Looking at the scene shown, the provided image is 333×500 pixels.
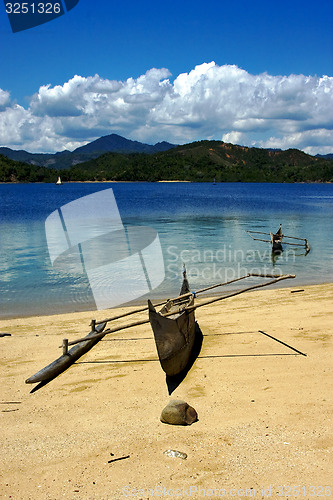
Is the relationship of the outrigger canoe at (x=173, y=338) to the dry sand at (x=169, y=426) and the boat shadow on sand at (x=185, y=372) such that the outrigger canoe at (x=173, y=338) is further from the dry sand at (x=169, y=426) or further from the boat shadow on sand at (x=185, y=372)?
the dry sand at (x=169, y=426)

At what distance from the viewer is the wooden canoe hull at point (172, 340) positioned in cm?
656

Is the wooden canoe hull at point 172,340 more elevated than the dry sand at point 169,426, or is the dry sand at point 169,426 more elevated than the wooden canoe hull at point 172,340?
the wooden canoe hull at point 172,340

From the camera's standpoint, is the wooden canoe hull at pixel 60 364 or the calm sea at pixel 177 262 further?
the calm sea at pixel 177 262

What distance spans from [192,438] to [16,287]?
462 inches

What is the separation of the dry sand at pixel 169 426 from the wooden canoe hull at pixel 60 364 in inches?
5.9

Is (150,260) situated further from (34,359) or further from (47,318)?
(34,359)

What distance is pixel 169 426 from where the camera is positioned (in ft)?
19.5

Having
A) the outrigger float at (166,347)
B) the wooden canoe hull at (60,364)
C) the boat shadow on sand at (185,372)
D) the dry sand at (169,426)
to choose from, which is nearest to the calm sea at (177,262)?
the wooden canoe hull at (60,364)

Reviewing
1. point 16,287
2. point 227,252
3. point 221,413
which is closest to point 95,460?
point 221,413

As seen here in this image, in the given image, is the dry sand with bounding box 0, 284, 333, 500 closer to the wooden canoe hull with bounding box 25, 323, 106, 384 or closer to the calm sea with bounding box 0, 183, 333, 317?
the wooden canoe hull with bounding box 25, 323, 106, 384

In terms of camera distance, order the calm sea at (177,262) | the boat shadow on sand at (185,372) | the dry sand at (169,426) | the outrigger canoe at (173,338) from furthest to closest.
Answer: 1. the calm sea at (177,262)
2. the boat shadow on sand at (185,372)
3. the outrigger canoe at (173,338)
4. the dry sand at (169,426)

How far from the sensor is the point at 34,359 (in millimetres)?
8500

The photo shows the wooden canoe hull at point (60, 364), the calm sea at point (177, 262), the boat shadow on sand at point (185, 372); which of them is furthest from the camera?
the calm sea at point (177, 262)

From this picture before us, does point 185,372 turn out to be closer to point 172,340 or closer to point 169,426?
point 172,340
